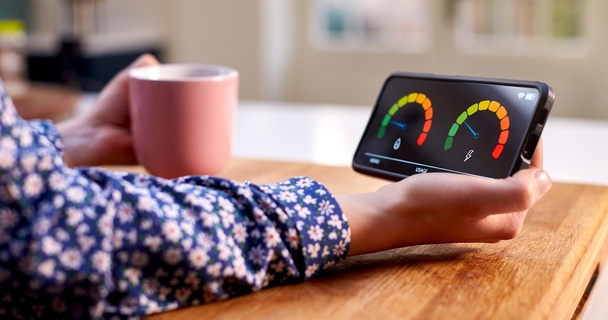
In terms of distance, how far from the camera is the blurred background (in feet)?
9.87

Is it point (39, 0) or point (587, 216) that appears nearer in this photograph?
point (587, 216)

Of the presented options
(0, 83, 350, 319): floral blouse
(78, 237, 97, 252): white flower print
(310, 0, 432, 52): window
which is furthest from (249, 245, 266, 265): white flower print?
(310, 0, 432, 52): window

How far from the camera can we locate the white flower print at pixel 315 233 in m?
0.53

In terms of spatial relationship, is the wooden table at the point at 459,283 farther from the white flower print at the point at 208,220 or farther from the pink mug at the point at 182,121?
the pink mug at the point at 182,121

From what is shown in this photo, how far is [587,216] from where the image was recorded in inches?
26.5

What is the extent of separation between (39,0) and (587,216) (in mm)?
2868

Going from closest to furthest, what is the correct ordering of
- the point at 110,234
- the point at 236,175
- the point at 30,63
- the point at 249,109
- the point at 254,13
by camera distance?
the point at 110,234 → the point at 236,175 → the point at 249,109 → the point at 30,63 → the point at 254,13

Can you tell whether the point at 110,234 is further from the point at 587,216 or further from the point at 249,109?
the point at 249,109

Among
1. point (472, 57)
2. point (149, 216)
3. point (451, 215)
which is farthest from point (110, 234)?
point (472, 57)

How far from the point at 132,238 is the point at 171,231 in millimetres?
24

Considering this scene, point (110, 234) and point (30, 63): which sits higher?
point (110, 234)

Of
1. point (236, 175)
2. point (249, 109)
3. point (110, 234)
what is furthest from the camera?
Result: point (249, 109)

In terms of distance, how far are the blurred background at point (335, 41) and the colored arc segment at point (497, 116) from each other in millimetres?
2324

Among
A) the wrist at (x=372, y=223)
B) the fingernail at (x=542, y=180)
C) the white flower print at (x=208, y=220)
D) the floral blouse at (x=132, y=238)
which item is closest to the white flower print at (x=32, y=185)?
the floral blouse at (x=132, y=238)
